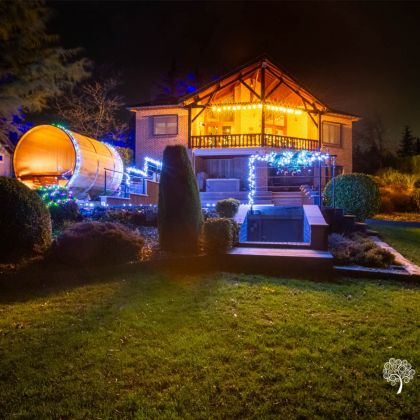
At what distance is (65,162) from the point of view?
1708cm

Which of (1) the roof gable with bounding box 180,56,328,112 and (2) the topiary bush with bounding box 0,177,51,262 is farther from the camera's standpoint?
(1) the roof gable with bounding box 180,56,328,112

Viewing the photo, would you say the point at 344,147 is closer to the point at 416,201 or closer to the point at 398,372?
the point at 416,201

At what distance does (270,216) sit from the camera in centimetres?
1238

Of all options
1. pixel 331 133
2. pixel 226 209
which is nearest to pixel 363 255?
pixel 226 209

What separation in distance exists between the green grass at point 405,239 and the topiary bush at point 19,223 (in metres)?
8.68

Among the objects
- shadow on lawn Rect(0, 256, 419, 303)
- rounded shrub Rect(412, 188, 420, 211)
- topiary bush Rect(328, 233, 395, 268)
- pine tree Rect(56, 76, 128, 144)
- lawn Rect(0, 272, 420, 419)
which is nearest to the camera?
lawn Rect(0, 272, 420, 419)

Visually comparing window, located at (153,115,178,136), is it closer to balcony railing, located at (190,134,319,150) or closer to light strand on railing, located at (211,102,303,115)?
balcony railing, located at (190,134,319,150)

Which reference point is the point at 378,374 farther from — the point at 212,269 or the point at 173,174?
the point at 173,174

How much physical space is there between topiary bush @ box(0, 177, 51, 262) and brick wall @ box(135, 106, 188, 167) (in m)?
16.7

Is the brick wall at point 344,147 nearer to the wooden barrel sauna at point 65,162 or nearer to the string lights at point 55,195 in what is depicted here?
the wooden barrel sauna at point 65,162

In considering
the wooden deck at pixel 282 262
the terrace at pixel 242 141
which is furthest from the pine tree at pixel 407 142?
the wooden deck at pixel 282 262

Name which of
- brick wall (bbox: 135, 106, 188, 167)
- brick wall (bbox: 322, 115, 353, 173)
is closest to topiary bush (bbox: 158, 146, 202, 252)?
brick wall (bbox: 135, 106, 188, 167)

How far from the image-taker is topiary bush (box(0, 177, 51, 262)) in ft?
26.0

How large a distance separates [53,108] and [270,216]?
24146 millimetres
